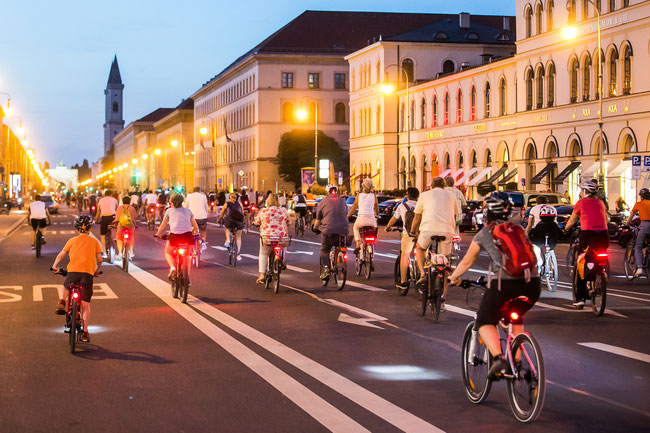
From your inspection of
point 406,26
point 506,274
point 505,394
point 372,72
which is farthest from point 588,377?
point 406,26

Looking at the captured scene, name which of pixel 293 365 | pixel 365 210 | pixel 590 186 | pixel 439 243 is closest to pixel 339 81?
pixel 365 210

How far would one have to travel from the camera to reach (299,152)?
116m

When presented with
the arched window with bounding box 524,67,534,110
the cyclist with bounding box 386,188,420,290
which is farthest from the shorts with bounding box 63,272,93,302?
the arched window with bounding box 524,67,534,110

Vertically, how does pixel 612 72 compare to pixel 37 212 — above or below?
above

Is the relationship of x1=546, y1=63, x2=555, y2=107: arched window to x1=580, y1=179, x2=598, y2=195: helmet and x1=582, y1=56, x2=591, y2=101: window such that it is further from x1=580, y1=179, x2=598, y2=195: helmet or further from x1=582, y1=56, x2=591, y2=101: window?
x1=580, y1=179, x2=598, y2=195: helmet

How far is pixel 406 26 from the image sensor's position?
129250mm

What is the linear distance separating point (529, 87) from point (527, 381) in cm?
5974

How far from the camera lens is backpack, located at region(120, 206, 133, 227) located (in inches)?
956

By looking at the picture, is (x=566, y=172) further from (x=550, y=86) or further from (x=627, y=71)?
(x=627, y=71)

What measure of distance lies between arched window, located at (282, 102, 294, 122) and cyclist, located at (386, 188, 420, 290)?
105330 mm

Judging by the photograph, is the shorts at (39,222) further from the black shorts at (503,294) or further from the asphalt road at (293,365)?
the black shorts at (503,294)

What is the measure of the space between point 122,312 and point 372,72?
266 feet

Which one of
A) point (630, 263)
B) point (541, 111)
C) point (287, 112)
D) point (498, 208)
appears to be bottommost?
point (630, 263)

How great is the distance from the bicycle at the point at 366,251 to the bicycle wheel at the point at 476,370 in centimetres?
1123
